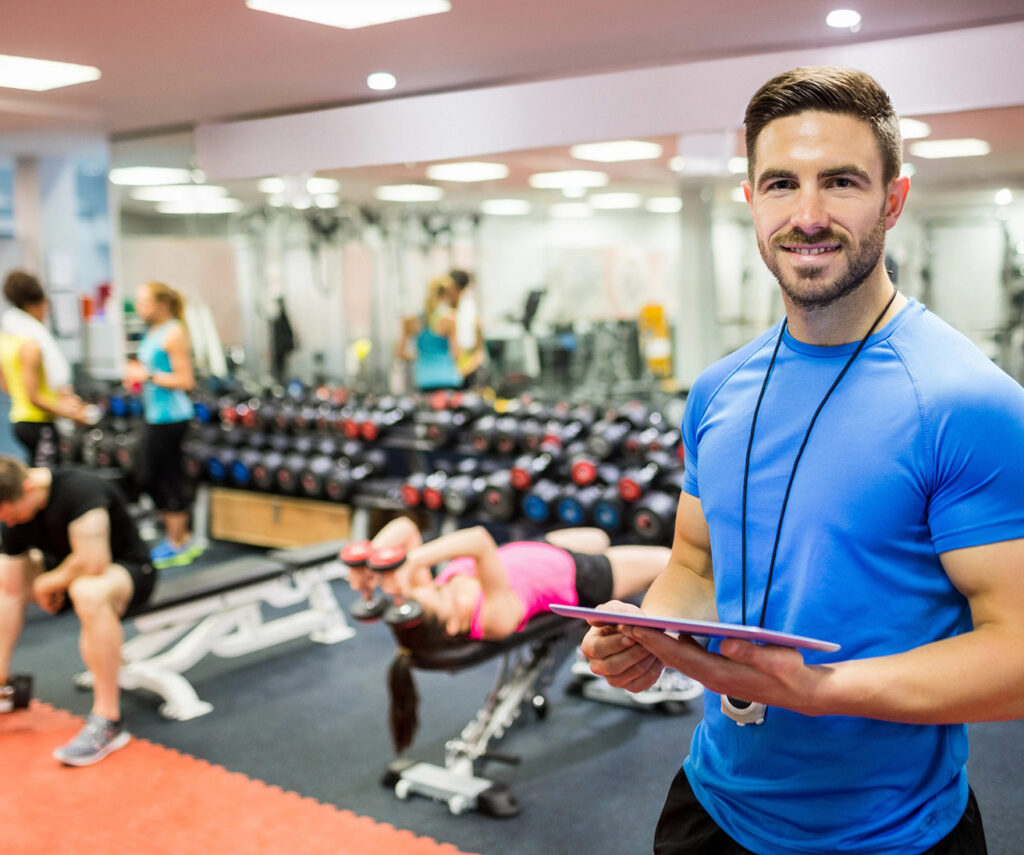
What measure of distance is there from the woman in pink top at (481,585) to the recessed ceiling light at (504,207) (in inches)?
183

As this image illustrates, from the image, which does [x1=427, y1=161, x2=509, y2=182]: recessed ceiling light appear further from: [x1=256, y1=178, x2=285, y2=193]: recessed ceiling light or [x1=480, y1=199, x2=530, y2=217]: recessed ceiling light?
[x1=256, y1=178, x2=285, y2=193]: recessed ceiling light

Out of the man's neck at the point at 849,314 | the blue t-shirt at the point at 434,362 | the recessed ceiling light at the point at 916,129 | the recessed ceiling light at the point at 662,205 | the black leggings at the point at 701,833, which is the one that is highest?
the recessed ceiling light at the point at 662,205

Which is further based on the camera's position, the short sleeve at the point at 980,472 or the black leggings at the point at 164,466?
the black leggings at the point at 164,466

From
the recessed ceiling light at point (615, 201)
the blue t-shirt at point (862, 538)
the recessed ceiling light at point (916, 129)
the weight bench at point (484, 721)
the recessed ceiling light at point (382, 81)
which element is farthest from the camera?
the recessed ceiling light at point (615, 201)

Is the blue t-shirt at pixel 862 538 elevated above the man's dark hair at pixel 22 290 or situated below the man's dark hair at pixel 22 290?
below

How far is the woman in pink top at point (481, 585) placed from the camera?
2.69 m

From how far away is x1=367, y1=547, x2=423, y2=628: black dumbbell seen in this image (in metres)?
2.52

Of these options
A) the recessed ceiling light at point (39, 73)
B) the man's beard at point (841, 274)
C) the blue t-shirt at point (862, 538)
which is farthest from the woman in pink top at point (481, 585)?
the recessed ceiling light at point (39, 73)

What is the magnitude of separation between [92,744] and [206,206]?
5.80 m

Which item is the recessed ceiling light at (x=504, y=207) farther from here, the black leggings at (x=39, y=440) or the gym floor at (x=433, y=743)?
the gym floor at (x=433, y=743)

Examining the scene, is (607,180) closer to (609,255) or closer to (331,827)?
(609,255)

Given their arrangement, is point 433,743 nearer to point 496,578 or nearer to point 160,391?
point 496,578

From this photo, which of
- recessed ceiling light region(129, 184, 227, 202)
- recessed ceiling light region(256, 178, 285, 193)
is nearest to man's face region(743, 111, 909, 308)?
recessed ceiling light region(256, 178, 285, 193)

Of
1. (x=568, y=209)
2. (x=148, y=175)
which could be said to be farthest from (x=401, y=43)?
(x=568, y=209)
